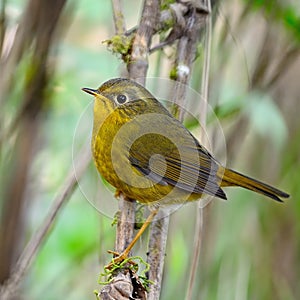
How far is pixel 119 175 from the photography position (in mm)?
2604

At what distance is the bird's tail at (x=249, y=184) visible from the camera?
274 centimetres

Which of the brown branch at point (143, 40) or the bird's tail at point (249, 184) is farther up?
the brown branch at point (143, 40)

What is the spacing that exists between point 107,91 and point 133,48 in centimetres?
21

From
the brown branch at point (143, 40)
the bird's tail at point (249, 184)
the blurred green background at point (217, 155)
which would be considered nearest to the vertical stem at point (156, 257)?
the blurred green background at point (217, 155)

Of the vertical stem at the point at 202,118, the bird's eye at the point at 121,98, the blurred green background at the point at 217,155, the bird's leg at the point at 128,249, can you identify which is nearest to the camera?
the bird's leg at the point at 128,249

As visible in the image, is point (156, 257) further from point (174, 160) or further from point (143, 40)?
point (143, 40)

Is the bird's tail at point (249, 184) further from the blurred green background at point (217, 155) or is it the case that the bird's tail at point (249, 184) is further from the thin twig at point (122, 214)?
the thin twig at point (122, 214)

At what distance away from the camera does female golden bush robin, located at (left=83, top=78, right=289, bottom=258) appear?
2.59 m

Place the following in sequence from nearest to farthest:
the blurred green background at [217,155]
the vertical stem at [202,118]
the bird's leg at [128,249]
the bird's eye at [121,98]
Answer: the bird's leg at [128,249]
the vertical stem at [202,118]
the bird's eye at [121,98]
the blurred green background at [217,155]

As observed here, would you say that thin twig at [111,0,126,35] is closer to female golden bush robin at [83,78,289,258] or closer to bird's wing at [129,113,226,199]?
female golden bush robin at [83,78,289,258]

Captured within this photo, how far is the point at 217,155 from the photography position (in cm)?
296

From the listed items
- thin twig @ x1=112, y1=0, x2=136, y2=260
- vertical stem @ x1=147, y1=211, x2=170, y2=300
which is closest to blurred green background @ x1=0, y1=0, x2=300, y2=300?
thin twig @ x1=112, y1=0, x2=136, y2=260

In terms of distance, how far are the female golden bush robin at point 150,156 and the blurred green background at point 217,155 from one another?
0.41 ft

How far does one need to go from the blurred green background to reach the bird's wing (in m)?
0.14
